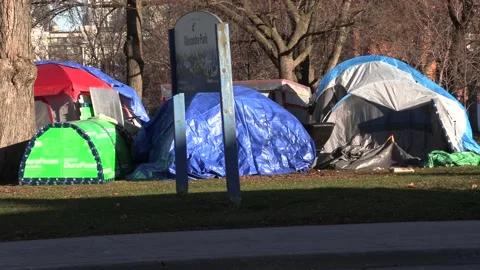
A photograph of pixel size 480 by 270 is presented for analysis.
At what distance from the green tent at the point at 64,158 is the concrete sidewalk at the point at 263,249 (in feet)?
28.3

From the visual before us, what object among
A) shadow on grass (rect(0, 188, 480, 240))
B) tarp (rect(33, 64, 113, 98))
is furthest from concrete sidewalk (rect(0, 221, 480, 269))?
tarp (rect(33, 64, 113, 98))

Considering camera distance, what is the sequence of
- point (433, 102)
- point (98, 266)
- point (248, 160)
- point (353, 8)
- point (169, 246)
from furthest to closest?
point (353, 8)
point (433, 102)
point (248, 160)
point (169, 246)
point (98, 266)

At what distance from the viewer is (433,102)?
73.9 feet

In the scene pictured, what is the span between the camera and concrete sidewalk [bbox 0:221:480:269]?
8594mm

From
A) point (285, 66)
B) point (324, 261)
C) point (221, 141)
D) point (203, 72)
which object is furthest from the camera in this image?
point (285, 66)

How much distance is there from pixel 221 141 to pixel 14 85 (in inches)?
204

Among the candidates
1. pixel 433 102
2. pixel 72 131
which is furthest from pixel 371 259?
pixel 433 102

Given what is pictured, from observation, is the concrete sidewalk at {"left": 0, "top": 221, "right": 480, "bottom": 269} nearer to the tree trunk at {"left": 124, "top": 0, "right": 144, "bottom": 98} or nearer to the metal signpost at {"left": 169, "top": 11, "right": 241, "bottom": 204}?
the metal signpost at {"left": 169, "top": 11, "right": 241, "bottom": 204}

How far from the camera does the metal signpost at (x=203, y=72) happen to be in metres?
12.4

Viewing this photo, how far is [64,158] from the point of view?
18828mm

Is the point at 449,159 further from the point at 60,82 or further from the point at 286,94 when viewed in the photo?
the point at 60,82

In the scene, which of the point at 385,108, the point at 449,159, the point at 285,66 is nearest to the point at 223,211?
the point at 449,159

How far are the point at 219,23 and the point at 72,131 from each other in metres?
7.55

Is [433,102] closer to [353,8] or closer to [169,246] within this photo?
[353,8]
